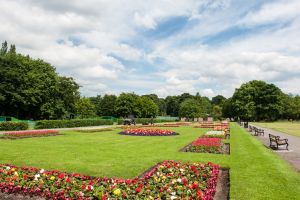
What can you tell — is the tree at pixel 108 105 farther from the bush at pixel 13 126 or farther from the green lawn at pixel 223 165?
the green lawn at pixel 223 165

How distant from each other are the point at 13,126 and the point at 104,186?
86.7 ft

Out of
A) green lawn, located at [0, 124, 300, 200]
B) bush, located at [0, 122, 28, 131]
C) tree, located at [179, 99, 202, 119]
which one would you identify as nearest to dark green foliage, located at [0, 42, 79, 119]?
bush, located at [0, 122, 28, 131]

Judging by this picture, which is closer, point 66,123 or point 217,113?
point 66,123

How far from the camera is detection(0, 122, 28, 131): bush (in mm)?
28844

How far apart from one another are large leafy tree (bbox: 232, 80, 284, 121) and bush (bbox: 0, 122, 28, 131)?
65.3 m

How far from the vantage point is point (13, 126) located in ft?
97.7

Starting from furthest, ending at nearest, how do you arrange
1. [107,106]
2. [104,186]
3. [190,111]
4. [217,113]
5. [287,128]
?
[217,113], [190,111], [107,106], [287,128], [104,186]

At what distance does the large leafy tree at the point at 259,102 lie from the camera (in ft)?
266

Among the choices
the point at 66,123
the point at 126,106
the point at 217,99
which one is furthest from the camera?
the point at 217,99

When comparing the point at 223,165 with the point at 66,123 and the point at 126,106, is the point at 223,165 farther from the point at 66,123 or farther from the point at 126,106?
the point at 126,106

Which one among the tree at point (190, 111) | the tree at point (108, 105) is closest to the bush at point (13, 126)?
the tree at point (108, 105)

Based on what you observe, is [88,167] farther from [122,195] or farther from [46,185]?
[122,195]

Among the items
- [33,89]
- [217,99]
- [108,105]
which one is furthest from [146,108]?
[217,99]

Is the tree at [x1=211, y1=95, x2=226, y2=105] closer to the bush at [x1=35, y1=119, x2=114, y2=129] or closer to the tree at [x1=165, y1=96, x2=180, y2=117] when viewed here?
the tree at [x1=165, y1=96, x2=180, y2=117]
